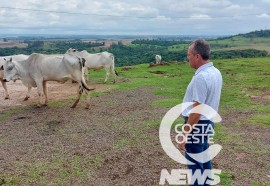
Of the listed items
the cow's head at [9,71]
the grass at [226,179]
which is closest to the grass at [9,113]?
the cow's head at [9,71]

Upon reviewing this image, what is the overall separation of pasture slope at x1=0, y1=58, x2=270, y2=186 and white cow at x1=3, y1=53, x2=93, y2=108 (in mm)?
992

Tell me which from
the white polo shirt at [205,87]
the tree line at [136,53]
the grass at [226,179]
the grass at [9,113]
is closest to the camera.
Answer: the white polo shirt at [205,87]

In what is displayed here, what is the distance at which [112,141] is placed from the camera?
885cm

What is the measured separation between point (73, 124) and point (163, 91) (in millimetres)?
6881

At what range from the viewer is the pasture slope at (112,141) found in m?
6.74

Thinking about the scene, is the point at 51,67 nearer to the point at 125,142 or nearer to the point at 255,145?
the point at 125,142

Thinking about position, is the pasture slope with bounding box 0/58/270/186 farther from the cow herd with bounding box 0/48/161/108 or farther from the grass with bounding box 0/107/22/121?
the cow herd with bounding box 0/48/161/108

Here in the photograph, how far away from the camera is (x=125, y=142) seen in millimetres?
8750

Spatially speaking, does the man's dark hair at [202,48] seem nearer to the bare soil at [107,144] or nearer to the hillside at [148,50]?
the bare soil at [107,144]

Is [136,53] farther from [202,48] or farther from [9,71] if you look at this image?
[202,48]

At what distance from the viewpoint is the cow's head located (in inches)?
545

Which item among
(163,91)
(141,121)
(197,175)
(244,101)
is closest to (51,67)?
(141,121)

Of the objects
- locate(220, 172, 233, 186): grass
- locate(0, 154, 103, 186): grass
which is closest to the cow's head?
locate(0, 154, 103, 186): grass

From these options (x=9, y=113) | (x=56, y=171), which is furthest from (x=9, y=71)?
(x=56, y=171)
